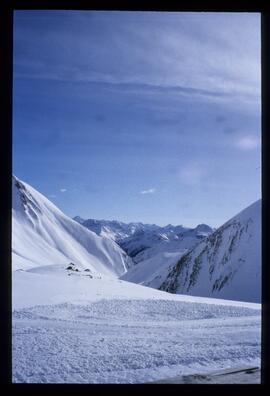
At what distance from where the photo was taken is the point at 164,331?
6.72 metres

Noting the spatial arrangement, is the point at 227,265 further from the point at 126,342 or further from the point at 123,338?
the point at 126,342

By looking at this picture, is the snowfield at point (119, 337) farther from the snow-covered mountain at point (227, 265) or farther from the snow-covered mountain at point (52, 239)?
the snow-covered mountain at point (52, 239)

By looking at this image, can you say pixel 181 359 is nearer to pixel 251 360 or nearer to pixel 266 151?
pixel 251 360

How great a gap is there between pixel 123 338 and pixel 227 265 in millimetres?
45248

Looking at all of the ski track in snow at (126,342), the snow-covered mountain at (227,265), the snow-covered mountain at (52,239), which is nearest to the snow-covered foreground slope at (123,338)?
the ski track in snow at (126,342)

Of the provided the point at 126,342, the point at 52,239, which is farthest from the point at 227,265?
the point at 52,239

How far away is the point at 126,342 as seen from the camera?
5.59 m

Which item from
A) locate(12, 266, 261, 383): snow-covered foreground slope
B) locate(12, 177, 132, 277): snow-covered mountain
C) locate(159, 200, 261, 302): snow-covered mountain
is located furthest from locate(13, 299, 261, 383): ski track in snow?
locate(12, 177, 132, 277): snow-covered mountain

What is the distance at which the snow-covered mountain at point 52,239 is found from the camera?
96625 millimetres

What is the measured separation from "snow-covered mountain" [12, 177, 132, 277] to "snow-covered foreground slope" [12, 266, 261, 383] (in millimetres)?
69800

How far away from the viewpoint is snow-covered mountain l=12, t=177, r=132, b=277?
96625 millimetres

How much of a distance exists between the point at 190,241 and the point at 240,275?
148863 millimetres

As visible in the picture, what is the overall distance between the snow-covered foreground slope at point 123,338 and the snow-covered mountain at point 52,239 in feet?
229
